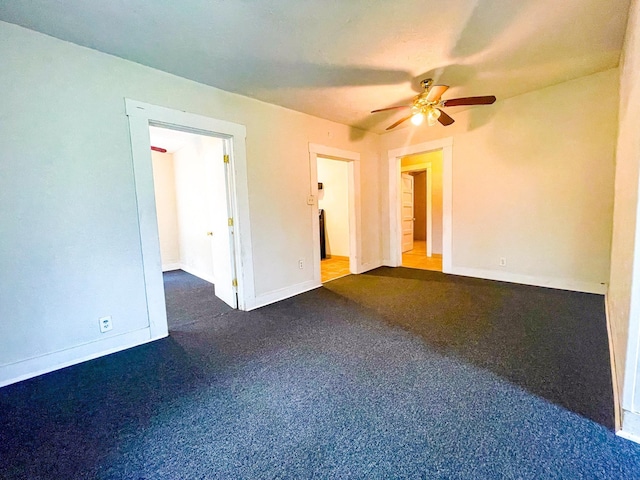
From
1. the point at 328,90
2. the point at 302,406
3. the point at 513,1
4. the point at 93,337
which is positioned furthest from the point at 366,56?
the point at 93,337

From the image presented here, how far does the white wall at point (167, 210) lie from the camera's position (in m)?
5.73

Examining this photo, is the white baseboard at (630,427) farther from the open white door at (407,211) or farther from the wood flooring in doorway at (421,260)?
the open white door at (407,211)

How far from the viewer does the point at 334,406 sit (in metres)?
1.55

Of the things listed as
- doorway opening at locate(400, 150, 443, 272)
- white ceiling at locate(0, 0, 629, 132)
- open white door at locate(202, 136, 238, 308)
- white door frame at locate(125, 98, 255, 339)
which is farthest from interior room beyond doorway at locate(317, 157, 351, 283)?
white door frame at locate(125, 98, 255, 339)

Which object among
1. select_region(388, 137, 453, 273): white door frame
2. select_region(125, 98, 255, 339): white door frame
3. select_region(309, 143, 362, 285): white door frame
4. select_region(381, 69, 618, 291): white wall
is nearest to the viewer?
select_region(125, 98, 255, 339): white door frame

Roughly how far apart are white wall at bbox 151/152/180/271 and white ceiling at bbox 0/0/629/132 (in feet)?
12.2

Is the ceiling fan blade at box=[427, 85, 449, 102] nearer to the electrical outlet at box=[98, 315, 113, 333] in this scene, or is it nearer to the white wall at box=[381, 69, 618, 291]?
the white wall at box=[381, 69, 618, 291]

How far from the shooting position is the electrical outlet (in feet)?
7.41

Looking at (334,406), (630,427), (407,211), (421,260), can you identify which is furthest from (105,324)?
(407,211)

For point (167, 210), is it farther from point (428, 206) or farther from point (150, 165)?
point (428, 206)

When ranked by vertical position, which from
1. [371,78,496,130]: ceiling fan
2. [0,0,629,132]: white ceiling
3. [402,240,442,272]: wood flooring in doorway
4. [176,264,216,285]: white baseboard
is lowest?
[402,240,442,272]: wood flooring in doorway

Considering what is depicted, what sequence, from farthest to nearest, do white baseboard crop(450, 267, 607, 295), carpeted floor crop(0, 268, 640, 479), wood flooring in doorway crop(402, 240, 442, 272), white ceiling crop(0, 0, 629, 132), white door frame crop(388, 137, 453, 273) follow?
wood flooring in doorway crop(402, 240, 442, 272)
white door frame crop(388, 137, 453, 273)
white baseboard crop(450, 267, 607, 295)
white ceiling crop(0, 0, 629, 132)
carpeted floor crop(0, 268, 640, 479)

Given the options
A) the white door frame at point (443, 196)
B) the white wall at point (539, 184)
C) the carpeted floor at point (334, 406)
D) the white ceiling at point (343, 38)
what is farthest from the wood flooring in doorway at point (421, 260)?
the white ceiling at point (343, 38)

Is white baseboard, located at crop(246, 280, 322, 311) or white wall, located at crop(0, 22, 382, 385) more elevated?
white wall, located at crop(0, 22, 382, 385)
